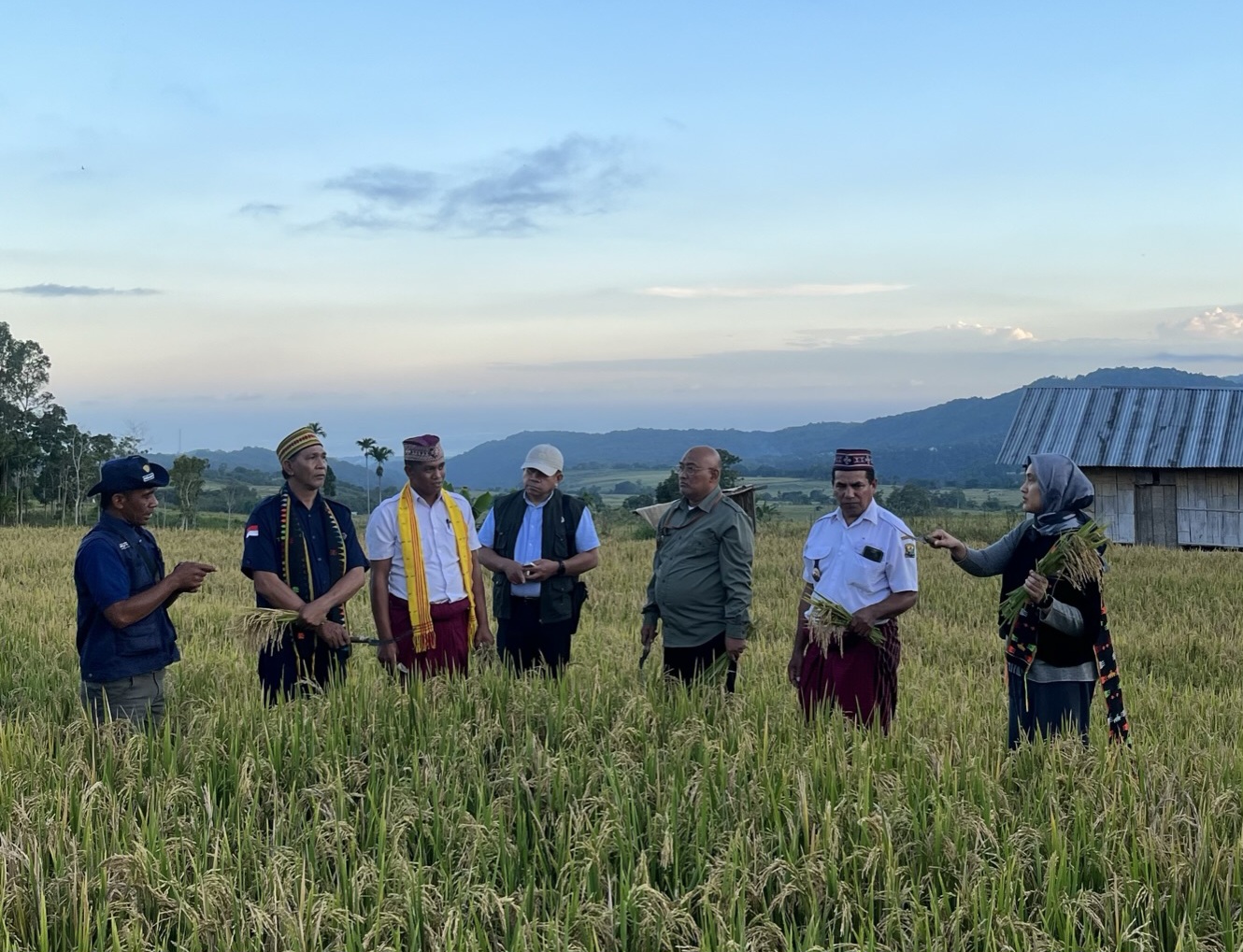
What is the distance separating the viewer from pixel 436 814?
12.8 feet

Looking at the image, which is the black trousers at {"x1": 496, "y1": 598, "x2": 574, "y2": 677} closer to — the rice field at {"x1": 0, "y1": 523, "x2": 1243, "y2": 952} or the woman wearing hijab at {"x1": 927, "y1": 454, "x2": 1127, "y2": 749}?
the rice field at {"x1": 0, "y1": 523, "x2": 1243, "y2": 952}

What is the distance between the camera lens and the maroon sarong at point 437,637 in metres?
6.51

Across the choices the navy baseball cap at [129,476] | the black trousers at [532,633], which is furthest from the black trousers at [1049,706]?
the navy baseball cap at [129,476]

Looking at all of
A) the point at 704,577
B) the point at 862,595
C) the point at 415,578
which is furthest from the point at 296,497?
the point at 862,595

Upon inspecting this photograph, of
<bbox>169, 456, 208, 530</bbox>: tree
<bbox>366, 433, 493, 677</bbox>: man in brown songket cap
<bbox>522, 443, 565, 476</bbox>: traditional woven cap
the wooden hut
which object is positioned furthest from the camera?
<bbox>169, 456, 208, 530</bbox>: tree

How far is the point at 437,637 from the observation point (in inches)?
258

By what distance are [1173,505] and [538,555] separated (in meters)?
28.6

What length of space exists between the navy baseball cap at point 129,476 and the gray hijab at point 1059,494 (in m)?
4.56

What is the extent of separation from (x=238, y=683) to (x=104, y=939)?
4.04 meters

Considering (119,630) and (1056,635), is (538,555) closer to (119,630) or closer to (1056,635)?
(119,630)

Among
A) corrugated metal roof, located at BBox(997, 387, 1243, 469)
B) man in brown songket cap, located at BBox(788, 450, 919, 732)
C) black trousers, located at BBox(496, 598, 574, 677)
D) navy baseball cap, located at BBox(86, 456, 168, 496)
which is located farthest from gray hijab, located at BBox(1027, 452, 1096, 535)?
corrugated metal roof, located at BBox(997, 387, 1243, 469)

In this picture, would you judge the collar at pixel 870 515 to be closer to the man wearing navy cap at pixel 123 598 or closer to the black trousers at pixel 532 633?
the black trousers at pixel 532 633

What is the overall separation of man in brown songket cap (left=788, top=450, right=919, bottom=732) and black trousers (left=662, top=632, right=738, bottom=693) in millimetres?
758

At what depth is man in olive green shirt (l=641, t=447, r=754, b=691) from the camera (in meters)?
6.57
